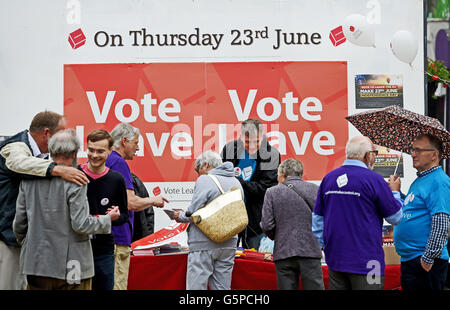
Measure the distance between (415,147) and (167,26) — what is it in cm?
266

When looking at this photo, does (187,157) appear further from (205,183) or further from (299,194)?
(299,194)

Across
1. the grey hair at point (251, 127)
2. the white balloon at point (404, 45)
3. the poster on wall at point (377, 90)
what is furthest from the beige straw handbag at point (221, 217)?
the white balloon at point (404, 45)

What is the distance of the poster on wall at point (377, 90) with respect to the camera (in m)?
5.61

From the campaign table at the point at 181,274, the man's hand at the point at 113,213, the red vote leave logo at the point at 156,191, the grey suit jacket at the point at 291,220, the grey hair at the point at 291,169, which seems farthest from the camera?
the red vote leave logo at the point at 156,191

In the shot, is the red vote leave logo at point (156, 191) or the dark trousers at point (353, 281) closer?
the dark trousers at point (353, 281)

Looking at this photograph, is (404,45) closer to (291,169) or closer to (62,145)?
(291,169)

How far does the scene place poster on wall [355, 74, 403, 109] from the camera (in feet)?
18.4

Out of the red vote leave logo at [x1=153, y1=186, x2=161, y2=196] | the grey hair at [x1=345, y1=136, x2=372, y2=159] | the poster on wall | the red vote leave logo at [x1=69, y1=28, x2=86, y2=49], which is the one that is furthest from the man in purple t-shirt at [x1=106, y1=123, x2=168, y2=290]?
the poster on wall

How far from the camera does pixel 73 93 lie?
5.70 meters

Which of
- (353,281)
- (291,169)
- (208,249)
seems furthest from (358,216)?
(208,249)

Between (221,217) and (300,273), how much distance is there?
2.38ft

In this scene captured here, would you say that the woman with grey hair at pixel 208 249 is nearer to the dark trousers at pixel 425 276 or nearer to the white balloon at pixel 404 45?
the dark trousers at pixel 425 276

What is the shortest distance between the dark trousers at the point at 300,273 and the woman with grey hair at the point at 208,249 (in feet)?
1.37

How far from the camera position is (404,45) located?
541cm
